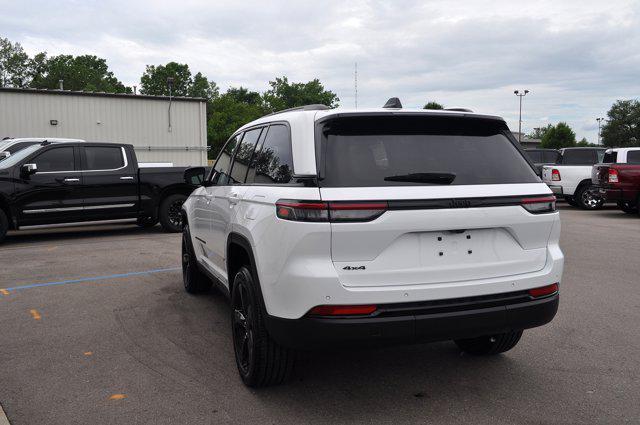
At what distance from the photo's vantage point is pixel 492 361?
13.9 feet

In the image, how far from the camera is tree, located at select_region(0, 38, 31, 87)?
279 feet

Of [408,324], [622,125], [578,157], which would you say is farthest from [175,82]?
[408,324]

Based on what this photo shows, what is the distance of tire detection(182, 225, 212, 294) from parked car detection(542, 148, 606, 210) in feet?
44.5

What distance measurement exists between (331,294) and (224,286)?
173 cm

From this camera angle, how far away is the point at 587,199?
17156mm

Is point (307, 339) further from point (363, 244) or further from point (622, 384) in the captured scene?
point (622, 384)

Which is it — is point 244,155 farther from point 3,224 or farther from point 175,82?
point 175,82

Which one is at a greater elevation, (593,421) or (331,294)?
(331,294)

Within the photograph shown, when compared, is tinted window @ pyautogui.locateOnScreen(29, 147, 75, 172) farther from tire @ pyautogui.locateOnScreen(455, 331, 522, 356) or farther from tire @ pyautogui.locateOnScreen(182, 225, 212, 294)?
tire @ pyautogui.locateOnScreen(455, 331, 522, 356)

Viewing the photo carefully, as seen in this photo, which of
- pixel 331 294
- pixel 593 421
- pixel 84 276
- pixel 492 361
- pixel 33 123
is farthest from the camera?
pixel 33 123

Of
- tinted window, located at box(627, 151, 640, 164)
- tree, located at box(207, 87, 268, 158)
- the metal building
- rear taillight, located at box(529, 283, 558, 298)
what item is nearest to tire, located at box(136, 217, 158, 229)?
rear taillight, located at box(529, 283, 558, 298)

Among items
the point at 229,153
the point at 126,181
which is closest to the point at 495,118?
the point at 229,153

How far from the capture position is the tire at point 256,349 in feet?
11.4

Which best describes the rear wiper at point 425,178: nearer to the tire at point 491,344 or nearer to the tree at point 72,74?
the tire at point 491,344
